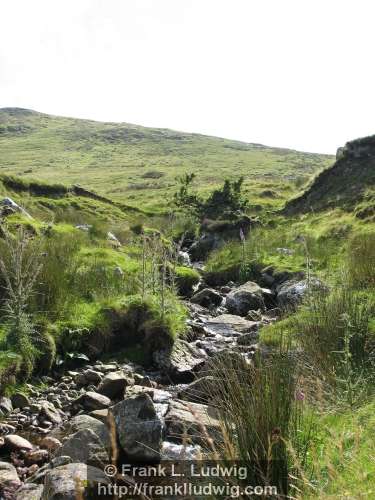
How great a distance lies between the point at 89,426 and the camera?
6734 mm

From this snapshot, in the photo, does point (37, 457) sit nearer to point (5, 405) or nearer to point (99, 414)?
point (99, 414)

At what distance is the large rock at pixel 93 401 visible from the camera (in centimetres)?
794

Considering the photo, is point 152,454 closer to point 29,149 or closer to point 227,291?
point 227,291

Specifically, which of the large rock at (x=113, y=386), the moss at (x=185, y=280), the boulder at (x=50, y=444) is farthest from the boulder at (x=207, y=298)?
the boulder at (x=50, y=444)

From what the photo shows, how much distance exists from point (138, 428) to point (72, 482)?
145 cm

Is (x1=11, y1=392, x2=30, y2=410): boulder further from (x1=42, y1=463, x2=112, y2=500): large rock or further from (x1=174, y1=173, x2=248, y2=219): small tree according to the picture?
(x1=174, y1=173, x2=248, y2=219): small tree

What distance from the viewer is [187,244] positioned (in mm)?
30859

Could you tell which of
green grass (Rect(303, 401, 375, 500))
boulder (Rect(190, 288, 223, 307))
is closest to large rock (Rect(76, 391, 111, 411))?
green grass (Rect(303, 401, 375, 500))

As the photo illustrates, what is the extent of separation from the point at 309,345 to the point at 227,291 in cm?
1159

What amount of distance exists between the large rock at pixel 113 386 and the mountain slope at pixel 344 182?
900 inches

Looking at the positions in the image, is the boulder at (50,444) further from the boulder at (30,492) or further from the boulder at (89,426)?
the boulder at (30,492)

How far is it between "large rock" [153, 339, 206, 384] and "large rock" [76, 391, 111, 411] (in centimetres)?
210

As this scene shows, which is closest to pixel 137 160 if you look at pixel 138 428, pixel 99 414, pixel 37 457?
pixel 99 414

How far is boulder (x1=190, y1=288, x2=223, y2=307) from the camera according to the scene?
16.3 meters
